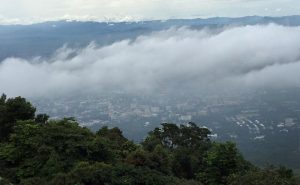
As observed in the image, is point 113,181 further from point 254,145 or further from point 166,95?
point 166,95

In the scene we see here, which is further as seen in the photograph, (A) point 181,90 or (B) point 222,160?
(A) point 181,90

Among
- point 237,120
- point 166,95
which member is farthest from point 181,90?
point 237,120

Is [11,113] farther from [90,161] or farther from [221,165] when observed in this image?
[221,165]

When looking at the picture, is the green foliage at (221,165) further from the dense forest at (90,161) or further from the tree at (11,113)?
the tree at (11,113)

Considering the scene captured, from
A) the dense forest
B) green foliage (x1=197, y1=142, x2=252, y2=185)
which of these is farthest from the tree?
green foliage (x1=197, y1=142, x2=252, y2=185)

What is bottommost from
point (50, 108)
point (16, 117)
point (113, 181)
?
point (113, 181)

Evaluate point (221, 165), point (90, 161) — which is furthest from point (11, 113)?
point (221, 165)

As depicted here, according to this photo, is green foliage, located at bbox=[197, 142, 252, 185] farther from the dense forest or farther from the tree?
the tree

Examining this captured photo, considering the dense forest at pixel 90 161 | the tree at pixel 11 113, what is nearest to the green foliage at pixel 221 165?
the dense forest at pixel 90 161
